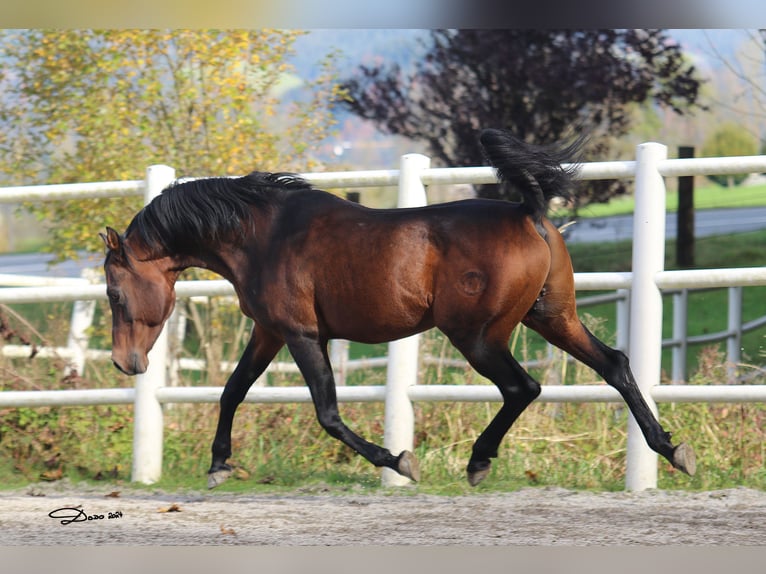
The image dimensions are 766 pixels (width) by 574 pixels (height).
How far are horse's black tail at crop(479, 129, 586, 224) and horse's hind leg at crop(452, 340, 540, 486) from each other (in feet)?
1.69

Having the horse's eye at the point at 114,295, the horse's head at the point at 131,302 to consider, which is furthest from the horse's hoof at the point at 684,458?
the horse's eye at the point at 114,295

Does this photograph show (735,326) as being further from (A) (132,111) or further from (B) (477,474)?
(A) (132,111)

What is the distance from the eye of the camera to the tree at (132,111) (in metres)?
8.46

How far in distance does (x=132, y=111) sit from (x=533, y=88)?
18.0 feet

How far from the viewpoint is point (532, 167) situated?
425 cm

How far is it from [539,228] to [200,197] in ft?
4.25

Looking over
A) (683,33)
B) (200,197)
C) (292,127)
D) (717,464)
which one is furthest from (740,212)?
(200,197)

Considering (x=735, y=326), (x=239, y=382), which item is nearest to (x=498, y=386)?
(x=239, y=382)

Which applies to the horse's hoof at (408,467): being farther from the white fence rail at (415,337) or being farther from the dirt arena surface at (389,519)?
the white fence rail at (415,337)

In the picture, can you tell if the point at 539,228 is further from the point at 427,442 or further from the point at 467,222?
the point at 427,442

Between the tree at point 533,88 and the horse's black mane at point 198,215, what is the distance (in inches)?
317

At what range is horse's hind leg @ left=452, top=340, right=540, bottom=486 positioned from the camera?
4.21 meters

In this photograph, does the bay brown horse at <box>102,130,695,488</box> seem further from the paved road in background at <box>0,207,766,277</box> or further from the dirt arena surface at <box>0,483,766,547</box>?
the paved road in background at <box>0,207,766,277</box>

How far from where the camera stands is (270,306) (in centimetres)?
430
